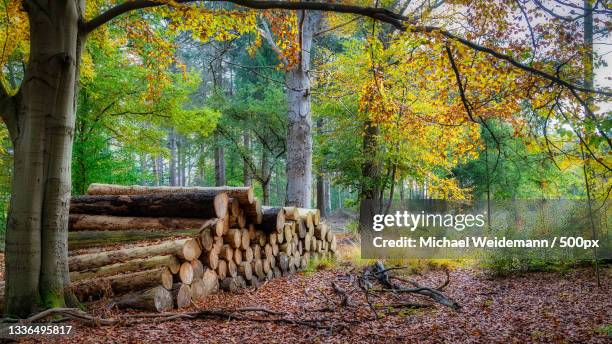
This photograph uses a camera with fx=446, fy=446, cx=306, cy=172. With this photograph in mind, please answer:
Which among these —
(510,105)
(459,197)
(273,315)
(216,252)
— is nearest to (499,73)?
(510,105)

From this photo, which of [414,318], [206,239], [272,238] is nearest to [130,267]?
[206,239]

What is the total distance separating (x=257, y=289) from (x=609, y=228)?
6742 millimetres

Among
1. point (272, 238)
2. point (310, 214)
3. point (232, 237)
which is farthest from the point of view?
point (310, 214)

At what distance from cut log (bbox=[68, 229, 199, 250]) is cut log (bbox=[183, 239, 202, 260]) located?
405mm

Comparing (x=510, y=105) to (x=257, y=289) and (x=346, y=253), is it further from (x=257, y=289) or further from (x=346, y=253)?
(x=346, y=253)

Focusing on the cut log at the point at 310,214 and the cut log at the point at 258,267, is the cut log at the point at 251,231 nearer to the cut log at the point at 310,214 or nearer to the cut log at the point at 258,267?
the cut log at the point at 258,267

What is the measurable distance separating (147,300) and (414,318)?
125 inches

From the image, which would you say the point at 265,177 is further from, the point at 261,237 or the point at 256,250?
the point at 256,250

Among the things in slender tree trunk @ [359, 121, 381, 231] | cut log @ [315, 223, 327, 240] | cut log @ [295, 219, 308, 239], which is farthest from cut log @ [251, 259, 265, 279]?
slender tree trunk @ [359, 121, 381, 231]

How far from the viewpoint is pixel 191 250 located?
20.2ft

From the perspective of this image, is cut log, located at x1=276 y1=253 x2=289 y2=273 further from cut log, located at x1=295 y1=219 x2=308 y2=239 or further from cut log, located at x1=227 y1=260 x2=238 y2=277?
cut log, located at x1=227 y1=260 x2=238 y2=277

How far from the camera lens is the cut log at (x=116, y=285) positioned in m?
5.55

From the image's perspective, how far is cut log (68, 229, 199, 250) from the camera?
22.4 feet

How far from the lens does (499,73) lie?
19.2 feet
